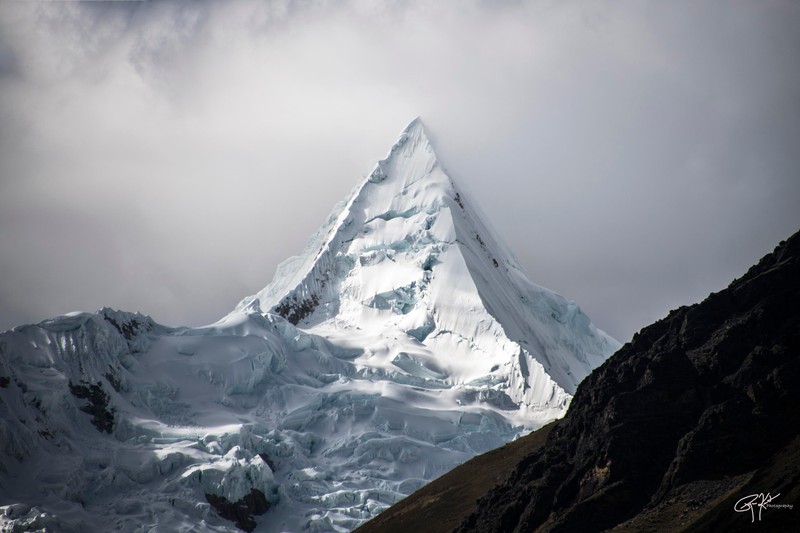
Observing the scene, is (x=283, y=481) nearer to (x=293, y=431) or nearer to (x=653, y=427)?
(x=293, y=431)

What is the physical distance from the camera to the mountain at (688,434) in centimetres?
6700

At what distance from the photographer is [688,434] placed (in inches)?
2889

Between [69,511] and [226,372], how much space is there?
49.5 metres

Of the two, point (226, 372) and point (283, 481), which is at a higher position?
point (226, 372)

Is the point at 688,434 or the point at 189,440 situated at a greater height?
the point at 189,440

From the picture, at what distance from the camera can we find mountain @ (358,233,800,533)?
67000mm

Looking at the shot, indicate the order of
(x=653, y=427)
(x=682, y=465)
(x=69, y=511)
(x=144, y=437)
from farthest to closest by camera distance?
(x=144, y=437) → (x=69, y=511) → (x=653, y=427) → (x=682, y=465)

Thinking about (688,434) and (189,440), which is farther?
(189,440)

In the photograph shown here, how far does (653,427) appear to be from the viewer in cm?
7769

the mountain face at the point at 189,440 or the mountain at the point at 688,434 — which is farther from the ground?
the mountain face at the point at 189,440

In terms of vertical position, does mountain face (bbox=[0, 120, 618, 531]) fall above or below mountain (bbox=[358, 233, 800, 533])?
above

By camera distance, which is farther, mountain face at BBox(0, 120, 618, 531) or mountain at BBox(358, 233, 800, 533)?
mountain face at BBox(0, 120, 618, 531)

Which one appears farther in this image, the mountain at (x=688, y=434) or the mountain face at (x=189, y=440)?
the mountain face at (x=189, y=440)

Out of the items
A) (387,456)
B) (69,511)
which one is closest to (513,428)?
(387,456)
